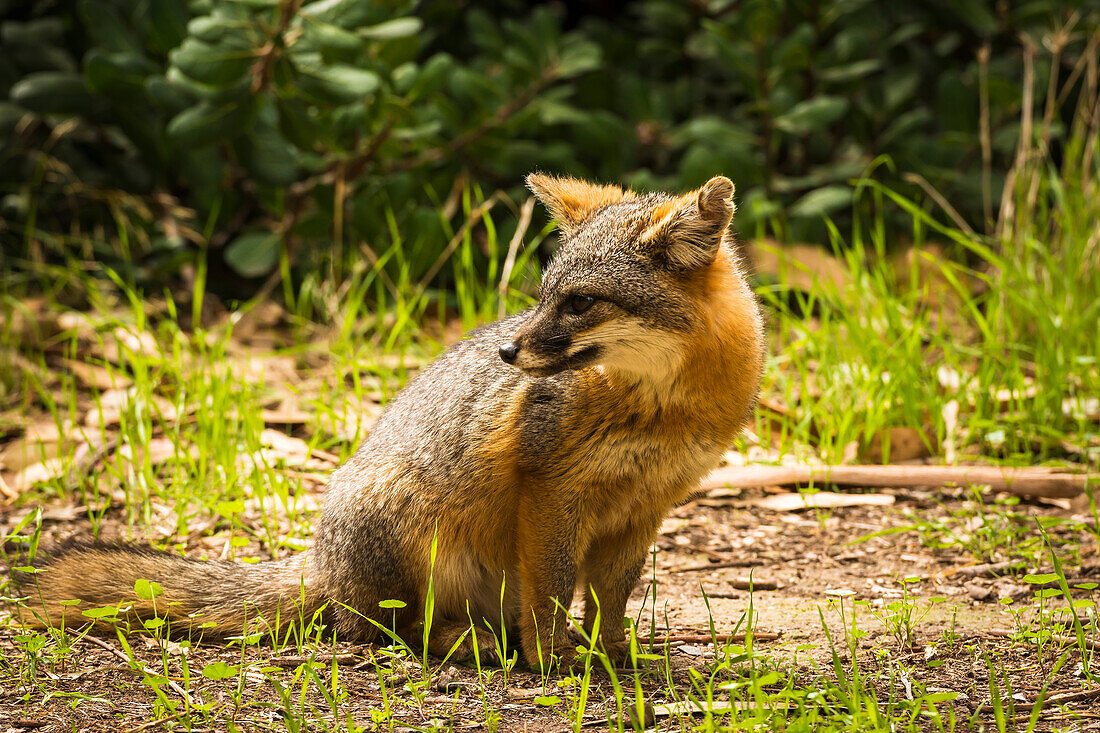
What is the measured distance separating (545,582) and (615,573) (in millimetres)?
359

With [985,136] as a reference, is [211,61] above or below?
above

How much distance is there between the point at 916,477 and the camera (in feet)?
15.4

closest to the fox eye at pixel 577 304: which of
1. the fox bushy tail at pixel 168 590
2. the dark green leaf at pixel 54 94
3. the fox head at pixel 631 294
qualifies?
the fox head at pixel 631 294

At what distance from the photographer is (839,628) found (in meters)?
3.39

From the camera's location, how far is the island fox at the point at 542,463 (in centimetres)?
313

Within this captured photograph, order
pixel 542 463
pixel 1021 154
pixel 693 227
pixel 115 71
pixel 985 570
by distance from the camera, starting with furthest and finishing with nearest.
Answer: pixel 1021 154 → pixel 115 71 → pixel 985 570 → pixel 542 463 → pixel 693 227

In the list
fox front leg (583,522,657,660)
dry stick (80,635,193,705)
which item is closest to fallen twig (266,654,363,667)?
dry stick (80,635,193,705)

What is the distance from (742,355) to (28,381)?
156 inches

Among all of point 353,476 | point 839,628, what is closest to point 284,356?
point 353,476


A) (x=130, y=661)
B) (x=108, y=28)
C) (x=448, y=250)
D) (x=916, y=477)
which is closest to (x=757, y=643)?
(x=916, y=477)

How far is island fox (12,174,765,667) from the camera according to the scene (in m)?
3.13

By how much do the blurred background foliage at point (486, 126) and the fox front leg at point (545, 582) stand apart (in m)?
2.91

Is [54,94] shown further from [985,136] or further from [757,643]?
[985,136]

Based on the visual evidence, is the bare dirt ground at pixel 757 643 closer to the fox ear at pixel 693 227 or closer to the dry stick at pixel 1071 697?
the dry stick at pixel 1071 697
